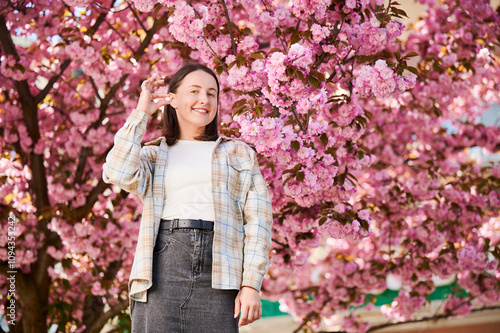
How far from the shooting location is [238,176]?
6.35ft

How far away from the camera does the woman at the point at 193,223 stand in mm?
1697

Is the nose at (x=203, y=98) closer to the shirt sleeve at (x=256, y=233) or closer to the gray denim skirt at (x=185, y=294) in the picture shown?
the shirt sleeve at (x=256, y=233)

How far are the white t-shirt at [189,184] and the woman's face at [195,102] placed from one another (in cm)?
9

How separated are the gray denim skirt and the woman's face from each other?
45 centimetres

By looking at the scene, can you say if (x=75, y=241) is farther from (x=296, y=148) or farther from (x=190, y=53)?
(x=296, y=148)

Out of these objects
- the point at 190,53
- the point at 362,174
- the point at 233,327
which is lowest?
the point at 233,327

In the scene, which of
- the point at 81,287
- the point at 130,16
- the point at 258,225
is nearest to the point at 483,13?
the point at 130,16

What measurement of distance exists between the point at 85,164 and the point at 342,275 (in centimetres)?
233

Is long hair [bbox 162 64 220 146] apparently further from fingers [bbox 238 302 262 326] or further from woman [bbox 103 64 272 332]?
fingers [bbox 238 302 262 326]

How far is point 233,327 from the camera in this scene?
1.73m

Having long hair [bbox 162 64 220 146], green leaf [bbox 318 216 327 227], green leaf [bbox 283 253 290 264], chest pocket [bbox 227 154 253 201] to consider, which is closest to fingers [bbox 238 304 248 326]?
chest pocket [bbox 227 154 253 201]

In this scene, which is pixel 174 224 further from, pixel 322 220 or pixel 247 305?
pixel 322 220

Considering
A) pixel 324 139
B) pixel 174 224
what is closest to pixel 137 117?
pixel 174 224

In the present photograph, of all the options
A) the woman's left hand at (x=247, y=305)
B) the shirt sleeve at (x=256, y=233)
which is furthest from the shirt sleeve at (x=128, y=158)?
the woman's left hand at (x=247, y=305)
